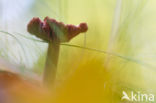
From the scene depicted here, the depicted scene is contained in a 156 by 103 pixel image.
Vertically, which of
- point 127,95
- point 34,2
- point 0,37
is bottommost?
point 127,95

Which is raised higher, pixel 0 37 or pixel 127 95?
pixel 0 37

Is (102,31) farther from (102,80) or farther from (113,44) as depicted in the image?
(102,80)

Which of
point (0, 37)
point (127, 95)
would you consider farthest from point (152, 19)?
point (0, 37)

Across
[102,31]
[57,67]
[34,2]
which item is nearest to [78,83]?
[57,67]

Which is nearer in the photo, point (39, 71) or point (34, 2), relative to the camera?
point (39, 71)

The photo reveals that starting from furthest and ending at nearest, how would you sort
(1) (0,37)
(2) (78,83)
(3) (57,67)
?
(1) (0,37) < (3) (57,67) < (2) (78,83)

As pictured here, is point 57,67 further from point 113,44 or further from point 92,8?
point 92,8

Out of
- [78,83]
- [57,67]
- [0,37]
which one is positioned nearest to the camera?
[78,83]
